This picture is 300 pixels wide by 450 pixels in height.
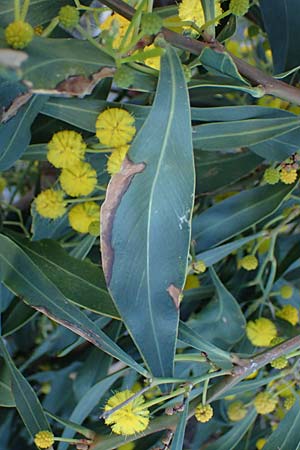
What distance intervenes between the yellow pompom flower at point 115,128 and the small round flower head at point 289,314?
0.52m

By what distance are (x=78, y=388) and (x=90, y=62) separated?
69 cm

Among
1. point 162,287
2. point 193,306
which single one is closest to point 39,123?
point 162,287

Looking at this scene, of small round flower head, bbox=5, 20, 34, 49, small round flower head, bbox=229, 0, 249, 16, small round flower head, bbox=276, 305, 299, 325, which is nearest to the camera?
small round flower head, bbox=5, 20, 34, 49

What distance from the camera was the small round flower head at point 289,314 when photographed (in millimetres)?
1128

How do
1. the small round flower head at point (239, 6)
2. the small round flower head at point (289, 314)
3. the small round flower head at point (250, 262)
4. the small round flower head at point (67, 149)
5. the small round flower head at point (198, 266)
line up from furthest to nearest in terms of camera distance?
the small round flower head at point (289, 314)
the small round flower head at point (250, 262)
the small round flower head at point (198, 266)
the small round flower head at point (67, 149)
the small round flower head at point (239, 6)

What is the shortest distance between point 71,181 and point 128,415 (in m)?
0.30

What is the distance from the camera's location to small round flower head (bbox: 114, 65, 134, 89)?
0.64m

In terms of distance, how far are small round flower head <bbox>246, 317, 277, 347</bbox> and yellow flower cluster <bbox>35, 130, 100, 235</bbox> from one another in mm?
326

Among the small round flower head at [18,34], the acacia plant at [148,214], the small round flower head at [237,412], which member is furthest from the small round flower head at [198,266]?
the small round flower head at [18,34]

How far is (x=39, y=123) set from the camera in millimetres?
926

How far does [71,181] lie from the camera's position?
0.84 metres

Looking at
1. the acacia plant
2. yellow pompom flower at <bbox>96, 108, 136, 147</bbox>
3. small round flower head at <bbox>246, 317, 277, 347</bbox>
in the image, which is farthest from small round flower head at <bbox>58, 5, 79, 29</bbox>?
small round flower head at <bbox>246, 317, 277, 347</bbox>

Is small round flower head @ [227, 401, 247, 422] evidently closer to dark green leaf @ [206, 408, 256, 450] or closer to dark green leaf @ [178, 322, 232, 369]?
dark green leaf @ [206, 408, 256, 450]

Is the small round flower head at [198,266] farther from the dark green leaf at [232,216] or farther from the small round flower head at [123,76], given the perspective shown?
the small round flower head at [123,76]
